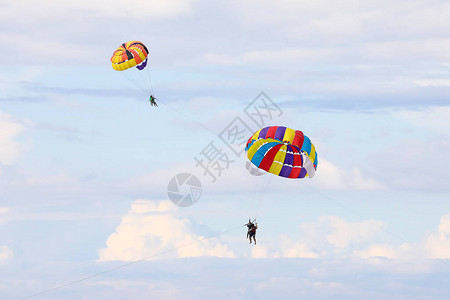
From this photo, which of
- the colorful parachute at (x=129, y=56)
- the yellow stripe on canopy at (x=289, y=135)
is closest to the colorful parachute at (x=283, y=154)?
the yellow stripe on canopy at (x=289, y=135)

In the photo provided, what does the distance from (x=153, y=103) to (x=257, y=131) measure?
24464 millimetres

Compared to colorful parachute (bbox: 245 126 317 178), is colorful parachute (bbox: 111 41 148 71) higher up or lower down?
higher up

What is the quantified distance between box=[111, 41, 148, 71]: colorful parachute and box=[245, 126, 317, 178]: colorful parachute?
23395 mm

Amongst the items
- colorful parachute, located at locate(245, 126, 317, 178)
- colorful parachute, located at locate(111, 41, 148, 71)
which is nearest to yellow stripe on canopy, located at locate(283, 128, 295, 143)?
colorful parachute, located at locate(245, 126, 317, 178)

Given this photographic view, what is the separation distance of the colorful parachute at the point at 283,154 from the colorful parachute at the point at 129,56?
23395 mm

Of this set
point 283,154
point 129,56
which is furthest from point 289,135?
point 129,56

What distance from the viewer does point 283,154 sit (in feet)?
185

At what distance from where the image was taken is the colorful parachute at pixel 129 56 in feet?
249

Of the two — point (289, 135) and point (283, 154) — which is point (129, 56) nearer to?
point (289, 135)

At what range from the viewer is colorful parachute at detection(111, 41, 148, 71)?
249 feet

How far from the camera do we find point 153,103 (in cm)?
8100

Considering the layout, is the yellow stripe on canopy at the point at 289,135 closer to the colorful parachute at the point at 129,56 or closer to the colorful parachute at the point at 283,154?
the colorful parachute at the point at 283,154

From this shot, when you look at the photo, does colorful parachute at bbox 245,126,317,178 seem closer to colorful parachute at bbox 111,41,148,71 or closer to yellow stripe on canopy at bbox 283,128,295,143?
yellow stripe on canopy at bbox 283,128,295,143

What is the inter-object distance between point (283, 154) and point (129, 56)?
26410mm
